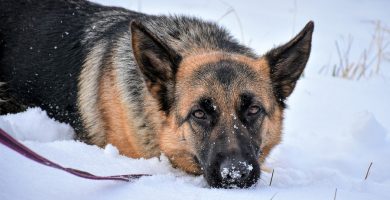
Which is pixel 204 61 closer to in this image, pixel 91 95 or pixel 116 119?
pixel 116 119

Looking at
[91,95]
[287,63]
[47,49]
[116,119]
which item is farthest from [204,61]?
[47,49]

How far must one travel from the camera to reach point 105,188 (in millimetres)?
2717

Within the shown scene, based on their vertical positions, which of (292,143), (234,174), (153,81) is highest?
(153,81)

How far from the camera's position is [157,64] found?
373 cm

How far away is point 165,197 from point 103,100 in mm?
1814

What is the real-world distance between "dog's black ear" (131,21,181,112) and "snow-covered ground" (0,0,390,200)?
0.46 m

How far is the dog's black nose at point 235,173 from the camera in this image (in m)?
3.06

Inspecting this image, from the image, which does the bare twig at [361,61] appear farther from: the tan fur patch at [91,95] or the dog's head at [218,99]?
the tan fur patch at [91,95]

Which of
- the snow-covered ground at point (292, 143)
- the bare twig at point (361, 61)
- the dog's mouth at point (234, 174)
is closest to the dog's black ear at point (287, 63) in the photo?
the snow-covered ground at point (292, 143)

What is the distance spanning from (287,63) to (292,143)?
133 cm

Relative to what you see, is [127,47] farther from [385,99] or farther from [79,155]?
[385,99]

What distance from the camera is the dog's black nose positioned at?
306cm

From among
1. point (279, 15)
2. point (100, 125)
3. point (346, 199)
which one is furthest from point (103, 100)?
point (279, 15)

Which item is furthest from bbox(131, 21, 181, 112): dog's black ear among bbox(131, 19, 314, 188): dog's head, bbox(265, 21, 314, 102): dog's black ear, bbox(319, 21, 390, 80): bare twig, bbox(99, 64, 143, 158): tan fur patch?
bbox(319, 21, 390, 80): bare twig
